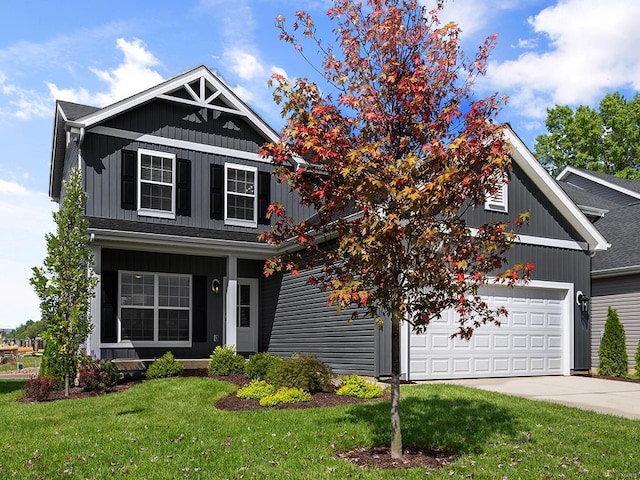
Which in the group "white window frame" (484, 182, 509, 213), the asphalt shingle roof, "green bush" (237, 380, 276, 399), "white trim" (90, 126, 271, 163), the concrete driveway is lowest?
the concrete driveway

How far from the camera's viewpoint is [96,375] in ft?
40.0

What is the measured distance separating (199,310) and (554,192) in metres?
9.71

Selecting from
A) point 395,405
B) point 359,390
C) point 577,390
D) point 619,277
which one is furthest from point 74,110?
point 619,277

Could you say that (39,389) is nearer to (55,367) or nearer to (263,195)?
(55,367)

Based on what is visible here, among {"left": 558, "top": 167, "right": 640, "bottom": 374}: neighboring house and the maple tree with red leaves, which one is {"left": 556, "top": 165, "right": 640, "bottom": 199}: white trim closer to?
{"left": 558, "top": 167, "right": 640, "bottom": 374}: neighboring house

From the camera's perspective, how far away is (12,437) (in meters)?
8.05

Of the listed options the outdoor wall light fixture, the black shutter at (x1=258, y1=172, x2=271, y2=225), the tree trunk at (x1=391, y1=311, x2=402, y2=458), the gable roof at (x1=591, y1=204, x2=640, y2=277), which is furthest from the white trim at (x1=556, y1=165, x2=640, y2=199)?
the tree trunk at (x1=391, y1=311, x2=402, y2=458)

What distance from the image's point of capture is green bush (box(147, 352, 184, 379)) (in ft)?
45.0

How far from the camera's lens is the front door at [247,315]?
17625mm

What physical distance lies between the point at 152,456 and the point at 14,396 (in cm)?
721

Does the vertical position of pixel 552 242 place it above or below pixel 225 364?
above

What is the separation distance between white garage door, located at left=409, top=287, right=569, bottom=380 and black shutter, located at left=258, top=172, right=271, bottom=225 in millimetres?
5902

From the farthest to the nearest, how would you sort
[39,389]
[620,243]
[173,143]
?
[620,243] → [173,143] → [39,389]

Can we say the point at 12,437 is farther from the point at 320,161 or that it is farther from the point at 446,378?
the point at 446,378
